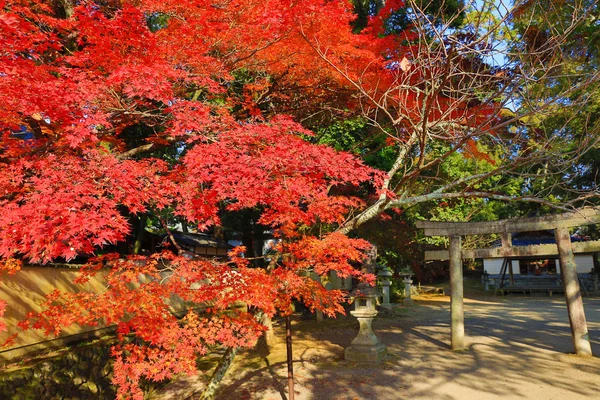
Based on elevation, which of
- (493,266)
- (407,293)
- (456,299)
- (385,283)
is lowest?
(456,299)

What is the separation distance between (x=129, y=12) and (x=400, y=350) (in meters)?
9.70

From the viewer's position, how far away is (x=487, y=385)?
734 centimetres

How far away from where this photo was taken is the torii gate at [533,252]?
29.3ft

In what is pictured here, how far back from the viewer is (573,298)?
29.7ft

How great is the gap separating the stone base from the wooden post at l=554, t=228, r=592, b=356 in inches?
172

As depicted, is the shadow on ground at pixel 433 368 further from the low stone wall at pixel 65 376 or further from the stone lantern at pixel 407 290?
the stone lantern at pixel 407 290

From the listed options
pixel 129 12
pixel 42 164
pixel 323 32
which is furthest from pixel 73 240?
pixel 323 32

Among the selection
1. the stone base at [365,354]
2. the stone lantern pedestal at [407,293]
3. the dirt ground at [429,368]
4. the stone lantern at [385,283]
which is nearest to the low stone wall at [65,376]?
the dirt ground at [429,368]

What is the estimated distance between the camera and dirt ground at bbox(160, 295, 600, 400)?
7160 mm

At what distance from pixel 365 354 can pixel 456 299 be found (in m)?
2.83

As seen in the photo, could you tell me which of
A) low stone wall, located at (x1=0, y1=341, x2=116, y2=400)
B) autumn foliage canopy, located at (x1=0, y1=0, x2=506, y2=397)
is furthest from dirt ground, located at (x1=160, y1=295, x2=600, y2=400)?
autumn foliage canopy, located at (x1=0, y1=0, x2=506, y2=397)

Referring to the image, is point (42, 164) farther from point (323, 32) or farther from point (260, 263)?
point (260, 263)

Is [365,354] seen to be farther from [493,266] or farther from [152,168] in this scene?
[493,266]

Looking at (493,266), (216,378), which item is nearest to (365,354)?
(216,378)
